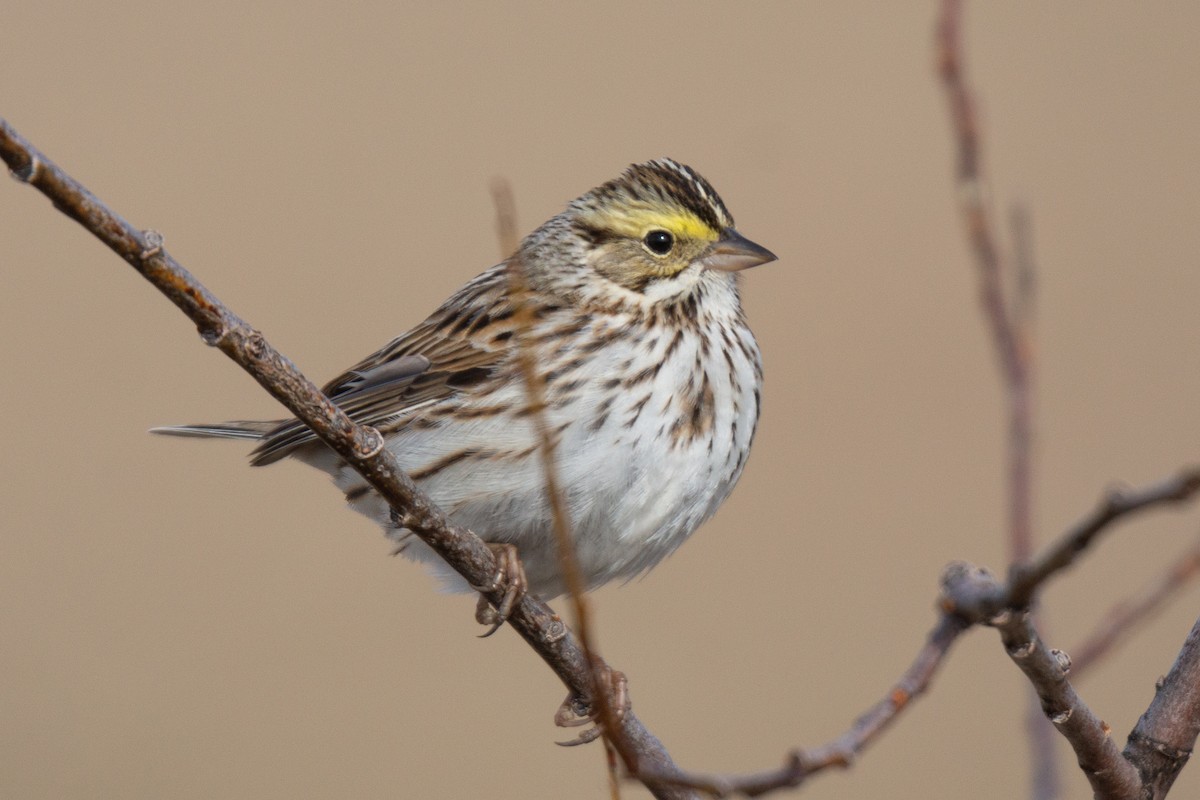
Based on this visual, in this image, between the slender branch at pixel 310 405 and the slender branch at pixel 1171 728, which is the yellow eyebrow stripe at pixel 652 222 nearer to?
the slender branch at pixel 310 405

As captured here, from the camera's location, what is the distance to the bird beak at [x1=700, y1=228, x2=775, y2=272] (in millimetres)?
3861

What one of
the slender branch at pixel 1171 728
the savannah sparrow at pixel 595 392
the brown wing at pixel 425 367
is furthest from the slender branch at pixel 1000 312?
the brown wing at pixel 425 367

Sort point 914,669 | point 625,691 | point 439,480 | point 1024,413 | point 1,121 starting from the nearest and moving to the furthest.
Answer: point 914,669 < point 1,121 < point 1024,413 < point 625,691 < point 439,480

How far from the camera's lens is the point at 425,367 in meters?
3.90

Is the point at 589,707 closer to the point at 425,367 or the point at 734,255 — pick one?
the point at 425,367

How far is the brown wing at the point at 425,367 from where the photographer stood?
3814mm

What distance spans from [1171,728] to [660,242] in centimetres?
217

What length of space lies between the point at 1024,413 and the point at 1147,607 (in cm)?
51

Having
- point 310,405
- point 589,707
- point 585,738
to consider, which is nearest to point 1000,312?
point 310,405

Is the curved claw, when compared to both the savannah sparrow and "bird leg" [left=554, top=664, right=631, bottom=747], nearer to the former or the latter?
"bird leg" [left=554, top=664, right=631, bottom=747]

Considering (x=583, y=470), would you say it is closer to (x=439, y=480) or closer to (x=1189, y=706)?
(x=439, y=480)

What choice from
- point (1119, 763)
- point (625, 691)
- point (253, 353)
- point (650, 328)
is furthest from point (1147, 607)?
point (650, 328)

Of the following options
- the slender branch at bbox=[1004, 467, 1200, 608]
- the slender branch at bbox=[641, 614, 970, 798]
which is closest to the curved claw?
the slender branch at bbox=[641, 614, 970, 798]

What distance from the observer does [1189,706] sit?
2.09m
